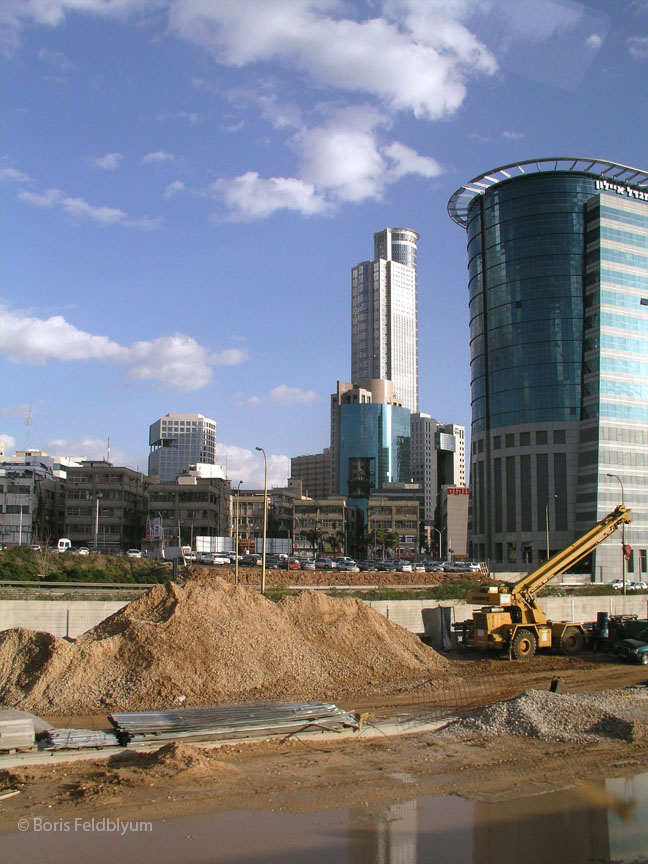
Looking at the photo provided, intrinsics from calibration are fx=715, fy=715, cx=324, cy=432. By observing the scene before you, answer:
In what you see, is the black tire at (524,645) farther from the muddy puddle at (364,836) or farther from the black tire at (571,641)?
the muddy puddle at (364,836)

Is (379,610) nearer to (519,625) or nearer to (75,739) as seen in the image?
(519,625)

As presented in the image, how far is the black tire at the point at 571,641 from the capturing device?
34125mm

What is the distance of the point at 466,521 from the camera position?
162m

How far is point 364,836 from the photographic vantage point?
12.4 meters

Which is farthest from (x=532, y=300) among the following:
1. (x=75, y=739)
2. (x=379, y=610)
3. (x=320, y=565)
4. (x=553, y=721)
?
(x=75, y=739)

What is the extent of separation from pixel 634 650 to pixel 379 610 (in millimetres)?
12435

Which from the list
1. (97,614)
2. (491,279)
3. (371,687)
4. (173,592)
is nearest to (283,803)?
(371,687)

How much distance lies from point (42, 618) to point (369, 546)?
4231 inches

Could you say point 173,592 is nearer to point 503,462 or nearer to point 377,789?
point 377,789

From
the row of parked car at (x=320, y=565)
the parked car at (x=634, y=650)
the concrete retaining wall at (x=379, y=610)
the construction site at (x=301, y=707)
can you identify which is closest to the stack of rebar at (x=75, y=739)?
the construction site at (x=301, y=707)

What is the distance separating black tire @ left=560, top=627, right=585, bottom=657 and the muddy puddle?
20961 mm

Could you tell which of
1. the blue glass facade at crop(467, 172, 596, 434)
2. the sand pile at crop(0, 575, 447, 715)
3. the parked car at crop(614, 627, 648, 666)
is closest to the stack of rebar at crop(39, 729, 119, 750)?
the sand pile at crop(0, 575, 447, 715)

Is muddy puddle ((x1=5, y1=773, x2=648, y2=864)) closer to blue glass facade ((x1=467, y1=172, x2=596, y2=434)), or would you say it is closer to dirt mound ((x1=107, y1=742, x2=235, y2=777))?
dirt mound ((x1=107, y1=742, x2=235, y2=777))

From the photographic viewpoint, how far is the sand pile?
22344 millimetres
